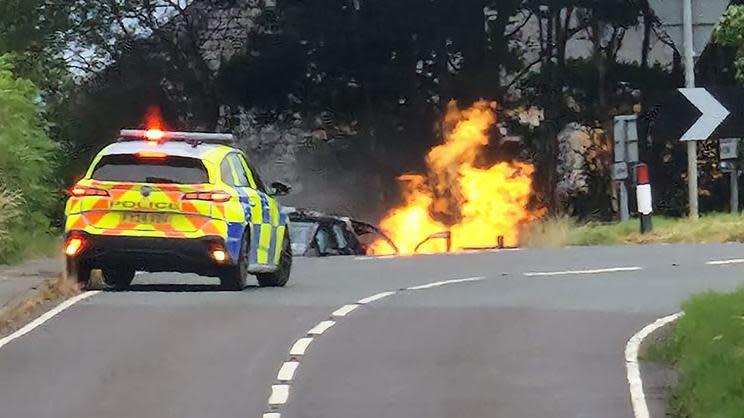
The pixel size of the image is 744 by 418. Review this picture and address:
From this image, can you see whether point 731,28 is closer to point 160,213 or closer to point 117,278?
point 117,278

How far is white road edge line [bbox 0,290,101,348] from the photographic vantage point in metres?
15.1

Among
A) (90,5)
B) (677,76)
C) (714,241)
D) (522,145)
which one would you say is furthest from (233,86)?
(714,241)

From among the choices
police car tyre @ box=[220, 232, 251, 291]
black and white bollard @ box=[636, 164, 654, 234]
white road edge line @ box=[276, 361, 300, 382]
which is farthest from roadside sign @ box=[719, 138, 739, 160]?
white road edge line @ box=[276, 361, 300, 382]

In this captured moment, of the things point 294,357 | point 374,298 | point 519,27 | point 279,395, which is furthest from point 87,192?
point 519,27

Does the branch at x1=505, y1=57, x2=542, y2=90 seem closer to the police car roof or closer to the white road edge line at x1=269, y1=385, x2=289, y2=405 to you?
the police car roof

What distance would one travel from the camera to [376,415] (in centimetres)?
1120

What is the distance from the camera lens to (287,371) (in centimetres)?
1295

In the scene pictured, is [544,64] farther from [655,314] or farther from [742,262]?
[655,314]

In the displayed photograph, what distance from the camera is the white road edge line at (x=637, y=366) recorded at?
1138 cm

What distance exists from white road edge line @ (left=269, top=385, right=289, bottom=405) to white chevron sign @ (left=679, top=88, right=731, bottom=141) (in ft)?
54.5

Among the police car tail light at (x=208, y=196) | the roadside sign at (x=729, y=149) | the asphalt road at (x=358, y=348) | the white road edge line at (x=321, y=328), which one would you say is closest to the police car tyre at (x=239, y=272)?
the asphalt road at (x=358, y=348)

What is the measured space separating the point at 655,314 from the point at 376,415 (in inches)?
221

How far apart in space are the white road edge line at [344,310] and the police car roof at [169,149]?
241 centimetres

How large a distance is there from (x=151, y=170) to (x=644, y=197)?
10817 mm
